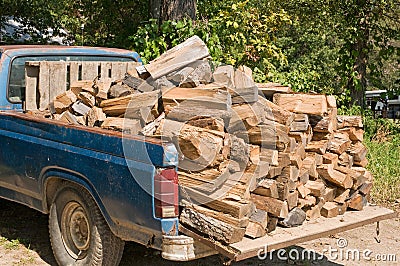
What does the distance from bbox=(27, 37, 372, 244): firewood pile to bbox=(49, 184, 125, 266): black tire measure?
0.66 m

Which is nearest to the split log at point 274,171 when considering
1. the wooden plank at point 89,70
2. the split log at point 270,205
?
the split log at point 270,205

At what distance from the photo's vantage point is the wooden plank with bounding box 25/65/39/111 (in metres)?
5.83

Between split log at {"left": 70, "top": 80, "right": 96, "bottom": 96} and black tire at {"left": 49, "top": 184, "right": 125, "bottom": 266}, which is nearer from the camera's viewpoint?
black tire at {"left": 49, "top": 184, "right": 125, "bottom": 266}

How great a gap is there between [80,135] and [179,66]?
1108mm

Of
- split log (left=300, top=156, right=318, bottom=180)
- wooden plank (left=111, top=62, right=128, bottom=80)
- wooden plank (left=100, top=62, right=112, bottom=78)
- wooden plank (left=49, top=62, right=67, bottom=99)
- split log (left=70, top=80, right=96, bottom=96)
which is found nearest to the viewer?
split log (left=300, top=156, right=318, bottom=180)

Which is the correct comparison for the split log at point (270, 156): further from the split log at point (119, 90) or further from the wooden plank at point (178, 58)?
the split log at point (119, 90)

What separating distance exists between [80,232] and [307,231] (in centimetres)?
189

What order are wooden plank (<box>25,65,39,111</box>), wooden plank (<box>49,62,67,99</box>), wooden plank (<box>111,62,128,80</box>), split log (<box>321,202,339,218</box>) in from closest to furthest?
1. split log (<box>321,202,339,218</box>)
2. wooden plank (<box>25,65,39,111</box>)
3. wooden plank (<box>49,62,67,99</box>)
4. wooden plank (<box>111,62,128,80</box>)

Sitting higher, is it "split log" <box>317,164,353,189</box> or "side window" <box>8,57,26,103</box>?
"side window" <box>8,57,26,103</box>

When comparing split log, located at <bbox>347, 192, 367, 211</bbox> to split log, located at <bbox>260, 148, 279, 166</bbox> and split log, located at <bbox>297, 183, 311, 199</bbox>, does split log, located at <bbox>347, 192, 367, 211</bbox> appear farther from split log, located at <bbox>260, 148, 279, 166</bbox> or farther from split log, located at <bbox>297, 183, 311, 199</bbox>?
split log, located at <bbox>260, 148, 279, 166</bbox>

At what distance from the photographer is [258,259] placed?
18.3ft

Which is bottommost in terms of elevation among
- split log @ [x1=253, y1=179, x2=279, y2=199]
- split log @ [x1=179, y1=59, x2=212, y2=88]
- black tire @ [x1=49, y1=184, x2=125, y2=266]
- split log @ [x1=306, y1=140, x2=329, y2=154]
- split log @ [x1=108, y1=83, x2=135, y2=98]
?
black tire @ [x1=49, y1=184, x2=125, y2=266]

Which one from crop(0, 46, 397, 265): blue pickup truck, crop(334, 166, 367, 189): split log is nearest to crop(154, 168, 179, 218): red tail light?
crop(0, 46, 397, 265): blue pickup truck

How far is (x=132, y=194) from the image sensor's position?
13.5 feet
